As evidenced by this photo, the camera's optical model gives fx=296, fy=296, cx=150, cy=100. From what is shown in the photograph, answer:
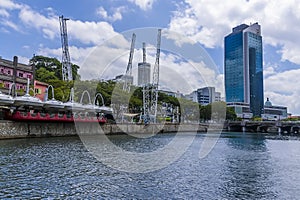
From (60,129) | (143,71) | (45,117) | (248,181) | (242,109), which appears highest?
(143,71)

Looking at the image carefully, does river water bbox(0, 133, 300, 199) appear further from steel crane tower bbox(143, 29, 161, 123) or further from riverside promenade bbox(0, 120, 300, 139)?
steel crane tower bbox(143, 29, 161, 123)

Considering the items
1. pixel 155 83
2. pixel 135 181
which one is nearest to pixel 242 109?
pixel 155 83

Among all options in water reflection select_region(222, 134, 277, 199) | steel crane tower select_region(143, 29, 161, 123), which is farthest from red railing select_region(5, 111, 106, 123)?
steel crane tower select_region(143, 29, 161, 123)

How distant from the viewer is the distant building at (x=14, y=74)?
5566 centimetres

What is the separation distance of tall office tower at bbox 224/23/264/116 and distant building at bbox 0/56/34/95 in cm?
12184

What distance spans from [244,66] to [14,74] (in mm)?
131815

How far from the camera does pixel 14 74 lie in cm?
6000

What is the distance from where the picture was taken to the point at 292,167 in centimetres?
2261

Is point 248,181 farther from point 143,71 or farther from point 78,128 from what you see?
point 143,71

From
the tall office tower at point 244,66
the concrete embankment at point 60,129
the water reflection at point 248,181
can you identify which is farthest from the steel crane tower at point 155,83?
the tall office tower at point 244,66

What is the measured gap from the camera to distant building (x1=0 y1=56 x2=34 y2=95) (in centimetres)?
5566

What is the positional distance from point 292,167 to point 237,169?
5143 mm

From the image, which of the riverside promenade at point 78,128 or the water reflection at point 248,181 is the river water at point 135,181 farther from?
the riverside promenade at point 78,128

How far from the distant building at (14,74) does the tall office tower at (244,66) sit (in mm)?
121835
